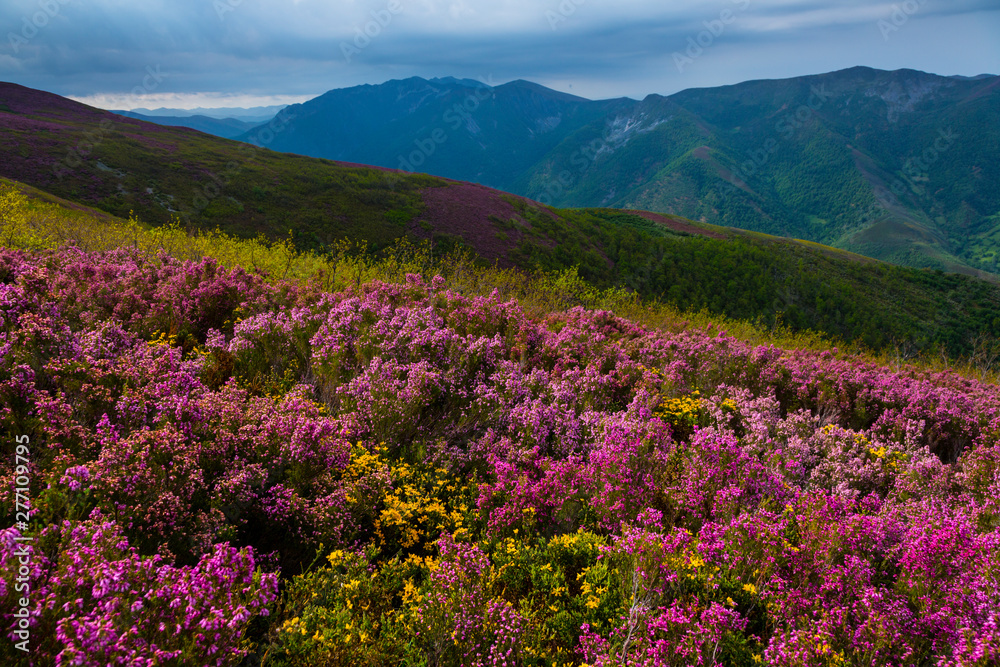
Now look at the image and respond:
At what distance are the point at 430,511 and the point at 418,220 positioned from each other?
136 ft

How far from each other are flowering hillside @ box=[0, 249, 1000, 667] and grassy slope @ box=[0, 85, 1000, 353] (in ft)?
99.3

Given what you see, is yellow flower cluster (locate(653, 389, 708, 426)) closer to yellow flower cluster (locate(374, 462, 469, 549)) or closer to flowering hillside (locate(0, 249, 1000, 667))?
flowering hillside (locate(0, 249, 1000, 667))

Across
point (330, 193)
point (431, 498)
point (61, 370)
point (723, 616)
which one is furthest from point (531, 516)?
point (330, 193)

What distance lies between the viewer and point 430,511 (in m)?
4.27

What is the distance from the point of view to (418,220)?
43.4 meters

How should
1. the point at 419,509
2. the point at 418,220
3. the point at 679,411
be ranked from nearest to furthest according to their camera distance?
the point at 419,509
the point at 679,411
the point at 418,220

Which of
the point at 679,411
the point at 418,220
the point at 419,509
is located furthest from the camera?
the point at 418,220

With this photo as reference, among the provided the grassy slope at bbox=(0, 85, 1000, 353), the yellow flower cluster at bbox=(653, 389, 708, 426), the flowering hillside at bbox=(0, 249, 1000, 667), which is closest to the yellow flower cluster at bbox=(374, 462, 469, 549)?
the flowering hillside at bbox=(0, 249, 1000, 667)

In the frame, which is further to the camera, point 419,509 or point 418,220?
point 418,220

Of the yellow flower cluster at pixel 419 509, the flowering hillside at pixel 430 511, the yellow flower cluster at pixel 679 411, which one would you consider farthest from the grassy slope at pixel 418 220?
the yellow flower cluster at pixel 419 509

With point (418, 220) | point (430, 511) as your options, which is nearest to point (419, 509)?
point (430, 511)

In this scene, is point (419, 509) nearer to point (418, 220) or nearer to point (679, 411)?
point (679, 411)

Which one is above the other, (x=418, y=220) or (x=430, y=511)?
(x=418, y=220)

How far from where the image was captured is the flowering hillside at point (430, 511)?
8.67 feet
